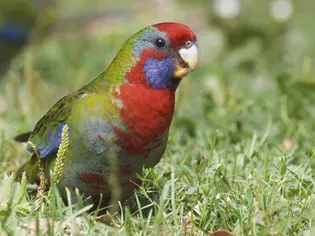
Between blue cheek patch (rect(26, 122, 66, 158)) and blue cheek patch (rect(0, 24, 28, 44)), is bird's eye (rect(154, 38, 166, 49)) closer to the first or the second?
blue cheek patch (rect(26, 122, 66, 158))

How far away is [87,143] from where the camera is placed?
235 cm

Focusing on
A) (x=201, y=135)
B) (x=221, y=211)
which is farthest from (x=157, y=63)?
(x=201, y=135)

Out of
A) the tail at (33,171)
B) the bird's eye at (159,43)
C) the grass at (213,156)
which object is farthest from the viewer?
the tail at (33,171)

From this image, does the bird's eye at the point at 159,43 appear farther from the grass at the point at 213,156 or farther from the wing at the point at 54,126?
the grass at the point at 213,156

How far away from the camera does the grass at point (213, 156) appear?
2.16 metres

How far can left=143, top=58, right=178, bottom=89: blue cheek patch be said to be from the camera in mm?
2408

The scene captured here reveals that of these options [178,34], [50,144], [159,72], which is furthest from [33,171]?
[178,34]

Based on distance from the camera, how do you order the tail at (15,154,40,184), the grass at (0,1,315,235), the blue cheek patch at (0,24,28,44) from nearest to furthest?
1. the grass at (0,1,315,235)
2. the tail at (15,154,40,184)
3. the blue cheek patch at (0,24,28,44)

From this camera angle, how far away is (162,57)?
2.43 meters

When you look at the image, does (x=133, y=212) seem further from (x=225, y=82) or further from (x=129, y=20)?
(x=129, y=20)

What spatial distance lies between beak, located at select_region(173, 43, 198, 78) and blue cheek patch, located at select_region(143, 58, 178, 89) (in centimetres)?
2

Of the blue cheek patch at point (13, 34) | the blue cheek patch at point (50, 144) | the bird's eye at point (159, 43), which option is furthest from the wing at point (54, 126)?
the blue cheek patch at point (13, 34)

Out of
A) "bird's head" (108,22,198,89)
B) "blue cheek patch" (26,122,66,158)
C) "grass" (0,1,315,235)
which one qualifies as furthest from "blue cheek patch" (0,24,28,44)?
"bird's head" (108,22,198,89)

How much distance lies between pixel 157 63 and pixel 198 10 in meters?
5.67
